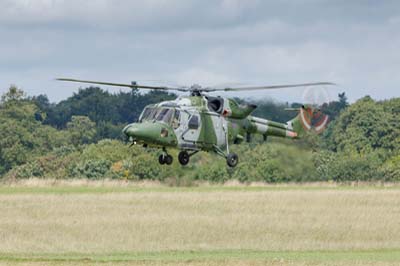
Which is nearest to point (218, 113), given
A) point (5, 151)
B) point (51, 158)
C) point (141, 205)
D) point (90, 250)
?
point (90, 250)

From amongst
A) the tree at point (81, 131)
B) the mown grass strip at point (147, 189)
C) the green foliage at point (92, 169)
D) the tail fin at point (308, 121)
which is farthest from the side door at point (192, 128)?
the tree at point (81, 131)

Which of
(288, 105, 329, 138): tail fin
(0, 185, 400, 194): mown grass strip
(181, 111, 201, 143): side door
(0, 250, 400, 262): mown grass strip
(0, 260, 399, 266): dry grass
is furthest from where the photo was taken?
(0, 185, 400, 194): mown grass strip

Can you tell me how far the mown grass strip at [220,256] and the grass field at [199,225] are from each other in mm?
42

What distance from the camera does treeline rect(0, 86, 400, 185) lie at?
58406mm

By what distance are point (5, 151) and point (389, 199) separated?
50.6m

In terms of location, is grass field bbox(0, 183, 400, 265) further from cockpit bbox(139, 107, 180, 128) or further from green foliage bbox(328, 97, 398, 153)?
green foliage bbox(328, 97, 398, 153)

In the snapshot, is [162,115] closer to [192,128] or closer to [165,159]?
[192,128]

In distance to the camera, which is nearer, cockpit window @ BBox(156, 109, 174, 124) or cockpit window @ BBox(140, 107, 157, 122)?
cockpit window @ BBox(140, 107, 157, 122)

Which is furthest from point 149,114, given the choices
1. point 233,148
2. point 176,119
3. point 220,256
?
point 233,148

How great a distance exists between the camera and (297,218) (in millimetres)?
68562

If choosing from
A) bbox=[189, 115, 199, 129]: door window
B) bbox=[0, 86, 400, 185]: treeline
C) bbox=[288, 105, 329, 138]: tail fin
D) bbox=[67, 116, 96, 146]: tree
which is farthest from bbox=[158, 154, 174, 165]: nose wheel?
bbox=[67, 116, 96, 146]: tree

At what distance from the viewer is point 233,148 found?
8025cm

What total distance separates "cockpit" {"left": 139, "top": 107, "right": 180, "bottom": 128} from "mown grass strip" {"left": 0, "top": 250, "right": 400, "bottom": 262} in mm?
4503

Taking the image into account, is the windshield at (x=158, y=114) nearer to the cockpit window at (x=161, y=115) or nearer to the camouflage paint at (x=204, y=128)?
the cockpit window at (x=161, y=115)
